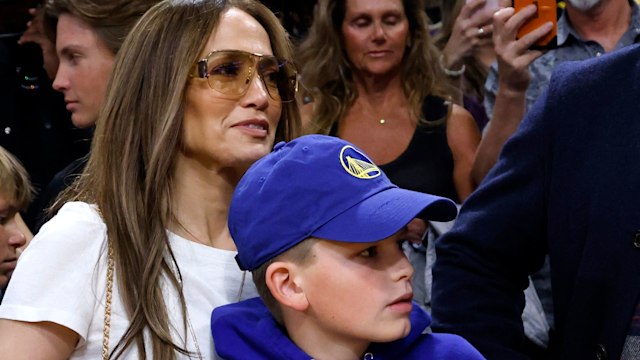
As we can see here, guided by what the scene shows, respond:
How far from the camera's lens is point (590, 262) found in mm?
2203

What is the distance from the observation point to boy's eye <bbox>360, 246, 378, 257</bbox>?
6.53ft

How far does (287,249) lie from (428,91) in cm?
216

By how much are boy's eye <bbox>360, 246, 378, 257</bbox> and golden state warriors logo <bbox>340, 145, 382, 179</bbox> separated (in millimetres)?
134

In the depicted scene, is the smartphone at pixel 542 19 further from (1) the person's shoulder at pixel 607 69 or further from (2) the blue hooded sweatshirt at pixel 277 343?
(2) the blue hooded sweatshirt at pixel 277 343

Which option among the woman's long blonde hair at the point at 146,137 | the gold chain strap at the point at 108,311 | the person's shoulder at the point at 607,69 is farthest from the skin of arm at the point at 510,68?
the gold chain strap at the point at 108,311

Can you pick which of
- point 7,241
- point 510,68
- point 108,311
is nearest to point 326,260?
point 108,311

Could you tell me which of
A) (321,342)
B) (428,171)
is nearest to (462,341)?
(321,342)

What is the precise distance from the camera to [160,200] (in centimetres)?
227

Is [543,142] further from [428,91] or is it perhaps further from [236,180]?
[428,91]

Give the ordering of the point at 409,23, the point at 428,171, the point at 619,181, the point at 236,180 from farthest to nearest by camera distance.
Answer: the point at 409,23, the point at 428,171, the point at 236,180, the point at 619,181

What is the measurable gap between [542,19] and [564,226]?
3.93 ft

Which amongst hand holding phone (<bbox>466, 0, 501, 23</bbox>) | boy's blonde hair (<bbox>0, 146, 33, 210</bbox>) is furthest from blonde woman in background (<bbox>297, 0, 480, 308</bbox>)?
boy's blonde hair (<bbox>0, 146, 33, 210</bbox>)

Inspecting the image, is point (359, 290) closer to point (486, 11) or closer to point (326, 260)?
point (326, 260)

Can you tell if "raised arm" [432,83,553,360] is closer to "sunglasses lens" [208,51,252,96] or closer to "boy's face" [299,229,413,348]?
"boy's face" [299,229,413,348]
